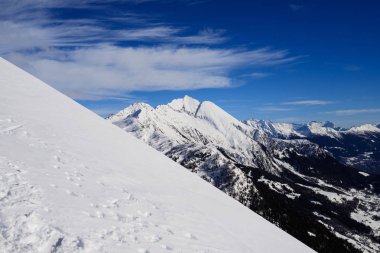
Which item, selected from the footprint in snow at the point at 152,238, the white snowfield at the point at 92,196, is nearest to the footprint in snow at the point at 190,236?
the white snowfield at the point at 92,196

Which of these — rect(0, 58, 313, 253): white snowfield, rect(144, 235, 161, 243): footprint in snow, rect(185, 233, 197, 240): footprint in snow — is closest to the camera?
rect(0, 58, 313, 253): white snowfield

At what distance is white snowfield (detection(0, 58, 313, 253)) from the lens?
26.9 feet

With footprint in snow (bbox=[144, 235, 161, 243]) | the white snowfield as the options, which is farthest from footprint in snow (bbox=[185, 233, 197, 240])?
footprint in snow (bbox=[144, 235, 161, 243])

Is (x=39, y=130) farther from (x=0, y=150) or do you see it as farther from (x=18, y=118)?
(x=0, y=150)

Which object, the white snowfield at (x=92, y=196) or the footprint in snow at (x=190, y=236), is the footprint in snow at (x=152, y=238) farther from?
the footprint in snow at (x=190, y=236)

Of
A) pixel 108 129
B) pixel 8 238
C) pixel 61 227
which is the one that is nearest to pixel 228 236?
pixel 61 227

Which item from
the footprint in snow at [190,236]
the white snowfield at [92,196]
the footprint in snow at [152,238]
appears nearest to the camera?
the white snowfield at [92,196]

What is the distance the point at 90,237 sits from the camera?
838 centimetres

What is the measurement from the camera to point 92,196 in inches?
430

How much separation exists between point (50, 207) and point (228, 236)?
693 centimetres

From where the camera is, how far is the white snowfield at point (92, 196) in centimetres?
820

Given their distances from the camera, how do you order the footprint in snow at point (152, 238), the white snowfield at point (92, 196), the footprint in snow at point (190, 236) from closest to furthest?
the white snowfield at point (92, 196) < the footprint in snow at point (152, 238) < the footprint in snow at point (190, 236)

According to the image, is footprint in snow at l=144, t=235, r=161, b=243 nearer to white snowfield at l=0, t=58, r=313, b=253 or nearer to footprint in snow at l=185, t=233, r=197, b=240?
white snowfield at l=0, t=58, r=313, b=253

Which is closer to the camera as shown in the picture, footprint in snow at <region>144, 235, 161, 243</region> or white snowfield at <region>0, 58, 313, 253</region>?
white snowfield at <region>0, 58, 313, 253</region>
